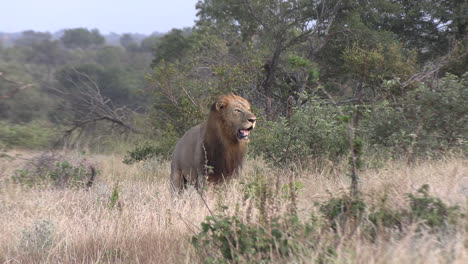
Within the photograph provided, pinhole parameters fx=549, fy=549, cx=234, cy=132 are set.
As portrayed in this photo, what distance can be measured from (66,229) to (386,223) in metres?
3.15

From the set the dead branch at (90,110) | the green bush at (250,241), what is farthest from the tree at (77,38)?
the green bush at (250,241)

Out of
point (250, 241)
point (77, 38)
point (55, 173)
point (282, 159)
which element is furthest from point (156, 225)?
point (77, 38)

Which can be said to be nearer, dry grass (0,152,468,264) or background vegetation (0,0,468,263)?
dry grass (0,152,468,264)

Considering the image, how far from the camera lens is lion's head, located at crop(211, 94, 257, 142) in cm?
711

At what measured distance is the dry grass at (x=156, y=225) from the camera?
3.49 metres

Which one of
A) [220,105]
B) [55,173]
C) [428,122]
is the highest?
[220,105]

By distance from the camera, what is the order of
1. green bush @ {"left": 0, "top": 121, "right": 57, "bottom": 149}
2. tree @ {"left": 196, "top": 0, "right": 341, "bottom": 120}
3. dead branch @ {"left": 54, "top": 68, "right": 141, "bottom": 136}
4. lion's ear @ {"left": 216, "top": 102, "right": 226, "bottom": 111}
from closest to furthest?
lion's ear @ {"left": 216, "top": 102, "right": 226, "bottom": 111} < green bush @ {"left": 0, "top": 121, "right": 57, "bottom": 149} < dead branch @ {"left": 54, "top": 68, "right": 141, "bottom": 136} < tree @ {"left": 196, "top": 0, "right": 341, "bottom": 120}

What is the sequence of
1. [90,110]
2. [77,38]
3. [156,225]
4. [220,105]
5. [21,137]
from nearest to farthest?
1. [156,225]
2. [220,105]
3. [21,137]
4. [90,110]
5. [77,38]

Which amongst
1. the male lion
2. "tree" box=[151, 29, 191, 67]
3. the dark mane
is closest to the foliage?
the male lion

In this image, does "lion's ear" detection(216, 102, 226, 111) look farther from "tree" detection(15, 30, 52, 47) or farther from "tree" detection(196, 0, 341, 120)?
"tree" detection(15, 30, 52, 47)

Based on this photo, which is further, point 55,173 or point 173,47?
point 173,47

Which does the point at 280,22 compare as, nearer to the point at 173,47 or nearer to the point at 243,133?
the point at 173,47

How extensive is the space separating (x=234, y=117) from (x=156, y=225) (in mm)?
2255

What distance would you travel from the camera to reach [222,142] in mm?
7410
